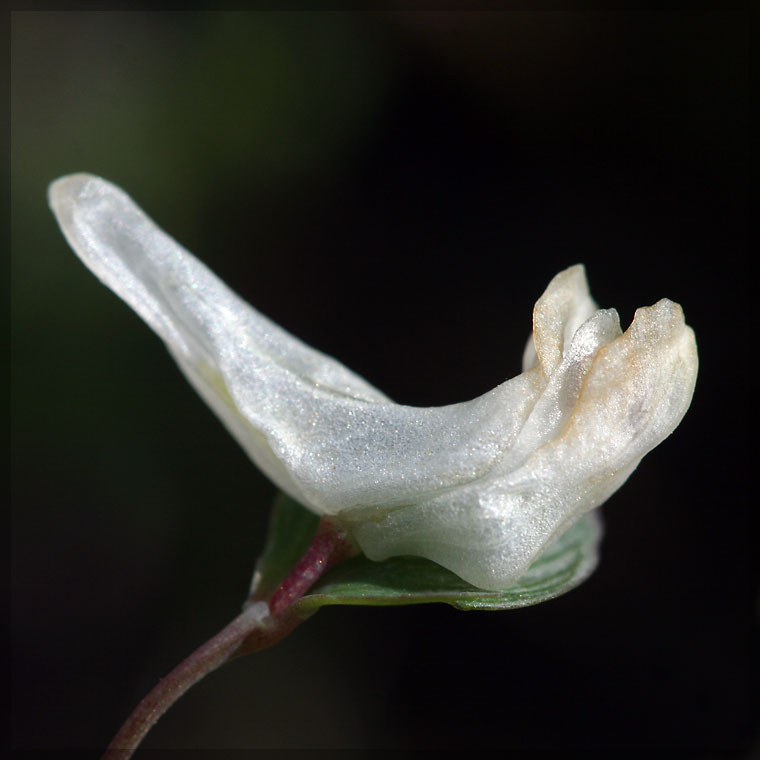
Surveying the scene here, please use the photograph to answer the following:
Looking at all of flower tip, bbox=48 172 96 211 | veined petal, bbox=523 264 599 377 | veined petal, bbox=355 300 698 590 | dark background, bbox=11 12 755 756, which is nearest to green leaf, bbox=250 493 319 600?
veined petal, bbox=355 300 698 590

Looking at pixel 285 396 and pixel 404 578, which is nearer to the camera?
pixel 404 578

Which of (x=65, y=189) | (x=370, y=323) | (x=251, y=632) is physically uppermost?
(x=65, y=189)

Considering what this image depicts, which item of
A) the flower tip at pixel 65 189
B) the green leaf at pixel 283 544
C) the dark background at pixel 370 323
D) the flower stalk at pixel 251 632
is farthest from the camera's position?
the dark background at pixel 370 323

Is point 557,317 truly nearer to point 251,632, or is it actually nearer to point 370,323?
point 251,632

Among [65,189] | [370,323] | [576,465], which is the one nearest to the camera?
[576,465]

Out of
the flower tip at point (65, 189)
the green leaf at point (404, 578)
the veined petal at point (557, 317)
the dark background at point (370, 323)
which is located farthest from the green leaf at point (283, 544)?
the dark background at point (370, 323)

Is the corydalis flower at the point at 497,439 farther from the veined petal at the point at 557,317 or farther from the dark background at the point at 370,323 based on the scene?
the dark background at the point at 370,323

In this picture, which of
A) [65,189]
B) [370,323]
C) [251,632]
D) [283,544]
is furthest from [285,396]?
[370,323]
